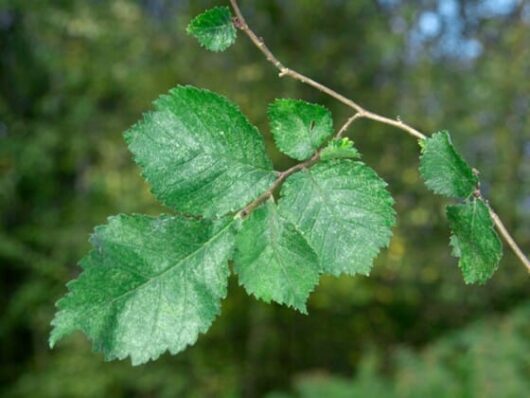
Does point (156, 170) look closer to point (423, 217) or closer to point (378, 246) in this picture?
point (378, 246)

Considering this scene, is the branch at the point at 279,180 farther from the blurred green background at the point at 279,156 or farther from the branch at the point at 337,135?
the blurred green background at the point at 279,156

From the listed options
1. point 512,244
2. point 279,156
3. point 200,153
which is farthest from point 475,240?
point 279,156

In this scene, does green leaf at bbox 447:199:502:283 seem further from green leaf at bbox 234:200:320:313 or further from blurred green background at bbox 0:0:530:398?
blurred green background at bbox 0:0:530:398

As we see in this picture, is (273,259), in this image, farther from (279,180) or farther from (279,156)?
(279,156)

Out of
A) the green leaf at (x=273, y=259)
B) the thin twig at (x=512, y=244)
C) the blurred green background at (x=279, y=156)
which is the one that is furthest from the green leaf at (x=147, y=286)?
the blurred green background at (x=279, y=156)

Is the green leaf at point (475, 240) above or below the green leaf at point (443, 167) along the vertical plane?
below

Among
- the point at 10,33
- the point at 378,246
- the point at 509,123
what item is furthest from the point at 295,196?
the point at 10,33

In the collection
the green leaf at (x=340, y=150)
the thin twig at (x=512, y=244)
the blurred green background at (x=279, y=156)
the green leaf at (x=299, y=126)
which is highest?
the blurred green background at (x=279, y=156)
